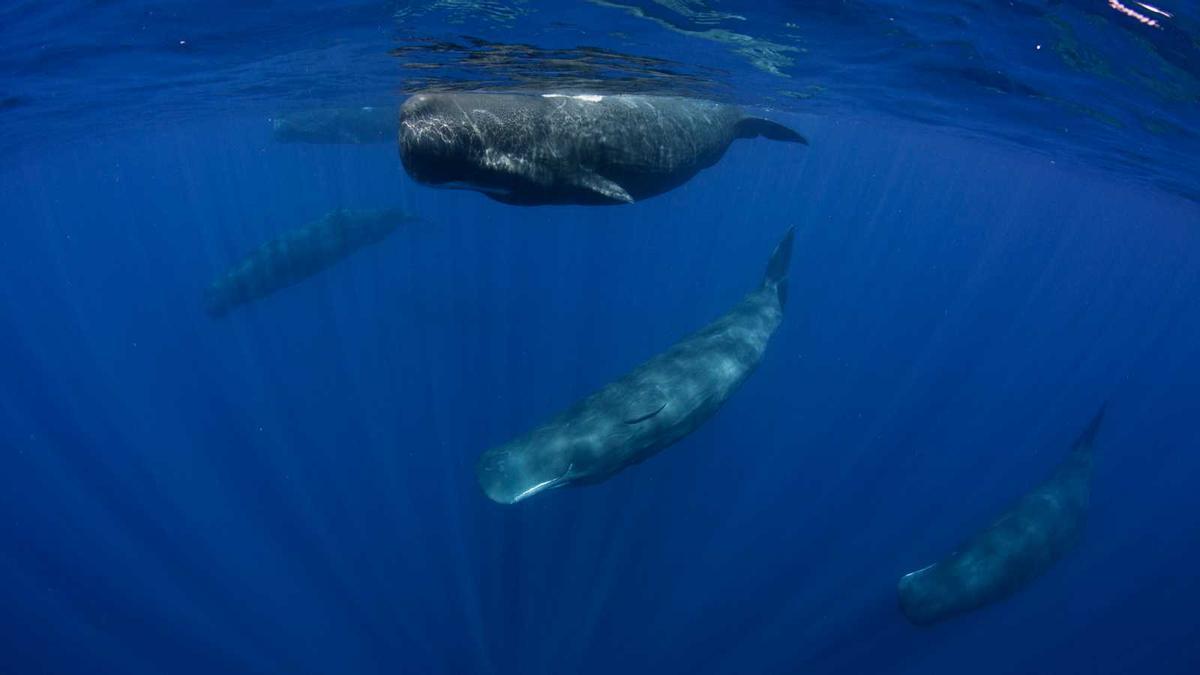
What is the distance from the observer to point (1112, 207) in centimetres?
4300

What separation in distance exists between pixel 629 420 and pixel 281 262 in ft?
51.2

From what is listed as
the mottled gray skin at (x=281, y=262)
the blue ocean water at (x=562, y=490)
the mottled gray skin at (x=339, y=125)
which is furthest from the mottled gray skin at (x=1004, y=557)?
the mottled gray skin at (x=339, y=125)

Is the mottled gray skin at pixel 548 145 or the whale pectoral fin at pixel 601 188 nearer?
the mottled gray skin at pixel 548 145

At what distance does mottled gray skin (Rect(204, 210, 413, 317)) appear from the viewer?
19.5m

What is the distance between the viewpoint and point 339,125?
27453 mm

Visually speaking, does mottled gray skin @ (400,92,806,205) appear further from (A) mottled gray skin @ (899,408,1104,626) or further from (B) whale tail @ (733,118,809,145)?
(A) mottled gray skin @ (899,408,1104,626)

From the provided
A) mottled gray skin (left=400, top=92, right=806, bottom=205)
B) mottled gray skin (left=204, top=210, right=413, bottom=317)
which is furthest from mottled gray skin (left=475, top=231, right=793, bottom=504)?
mottled gray skin (left=204, top=210, right=413, bottom=317)

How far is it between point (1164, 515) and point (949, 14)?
20.3 m

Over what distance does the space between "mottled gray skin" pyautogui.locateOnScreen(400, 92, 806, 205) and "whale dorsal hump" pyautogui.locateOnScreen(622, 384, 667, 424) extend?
359cm

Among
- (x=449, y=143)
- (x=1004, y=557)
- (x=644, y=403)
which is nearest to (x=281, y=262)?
(x=644, y=403)

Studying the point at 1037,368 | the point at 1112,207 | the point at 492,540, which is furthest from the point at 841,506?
the point at 1112,207

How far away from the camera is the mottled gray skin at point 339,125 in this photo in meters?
24.6

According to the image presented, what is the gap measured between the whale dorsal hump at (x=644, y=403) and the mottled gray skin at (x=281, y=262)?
14779 mm

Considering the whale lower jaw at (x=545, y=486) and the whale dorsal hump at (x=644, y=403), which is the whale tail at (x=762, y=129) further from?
the whale lower jaw at (x=545, y=486)
